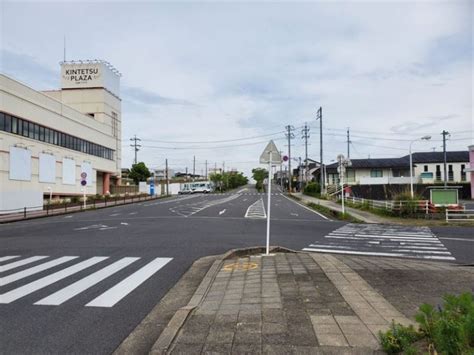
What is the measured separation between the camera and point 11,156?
33.4m

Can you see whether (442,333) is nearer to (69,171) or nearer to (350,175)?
(69,171)

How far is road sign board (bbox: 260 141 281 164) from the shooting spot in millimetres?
9977

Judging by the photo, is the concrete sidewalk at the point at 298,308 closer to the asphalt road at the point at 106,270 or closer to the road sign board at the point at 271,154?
the asphalt road at the point at 106,270

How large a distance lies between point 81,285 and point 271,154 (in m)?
5.28

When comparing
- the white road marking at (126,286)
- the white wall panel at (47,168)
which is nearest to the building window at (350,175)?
the white wall panel at (47,168)

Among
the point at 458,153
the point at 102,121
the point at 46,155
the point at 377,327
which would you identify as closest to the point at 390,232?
the point at 377,327

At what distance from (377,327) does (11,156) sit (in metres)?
35.8

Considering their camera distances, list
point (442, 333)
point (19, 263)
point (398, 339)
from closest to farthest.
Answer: point (442, 333) → point (398, 339) → point (19, 263)

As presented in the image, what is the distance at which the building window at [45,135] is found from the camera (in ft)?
110

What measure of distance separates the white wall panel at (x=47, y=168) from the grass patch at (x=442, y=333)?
40416mm

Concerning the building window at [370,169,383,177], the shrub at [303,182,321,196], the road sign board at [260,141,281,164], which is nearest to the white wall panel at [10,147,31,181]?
the road sign board at [260,141,281,164]

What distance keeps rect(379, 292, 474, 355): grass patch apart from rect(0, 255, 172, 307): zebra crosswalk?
414 centimetres

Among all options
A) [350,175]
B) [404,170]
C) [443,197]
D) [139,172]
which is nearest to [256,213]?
[443,197]

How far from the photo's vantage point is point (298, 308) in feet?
16.7
